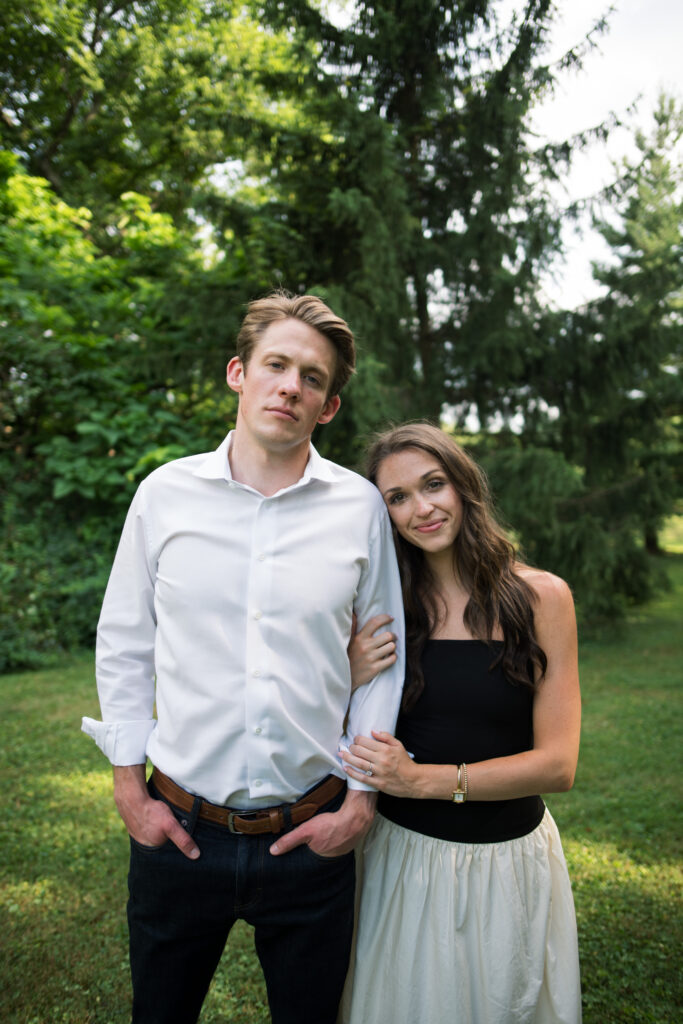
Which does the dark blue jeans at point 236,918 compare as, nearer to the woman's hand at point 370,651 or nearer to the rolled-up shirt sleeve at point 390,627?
the rolled-up shirt sleeve at point 390,627

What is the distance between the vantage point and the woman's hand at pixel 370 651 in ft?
5.94

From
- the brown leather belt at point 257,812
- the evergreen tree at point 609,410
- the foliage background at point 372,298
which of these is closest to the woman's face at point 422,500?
the brown leather belt at point 257,812

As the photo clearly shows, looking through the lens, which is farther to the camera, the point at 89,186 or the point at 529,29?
the point at 89,186

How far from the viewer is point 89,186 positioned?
1278 centimetres

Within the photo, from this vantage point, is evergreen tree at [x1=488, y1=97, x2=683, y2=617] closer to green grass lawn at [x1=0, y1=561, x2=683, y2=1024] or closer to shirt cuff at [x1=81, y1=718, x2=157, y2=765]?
green grass lawn at [x1=0, y1=561, x2=683, y2=1024]

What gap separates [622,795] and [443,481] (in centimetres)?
344

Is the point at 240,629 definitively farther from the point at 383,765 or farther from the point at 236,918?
the point at 236,918

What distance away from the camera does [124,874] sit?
11.4ft

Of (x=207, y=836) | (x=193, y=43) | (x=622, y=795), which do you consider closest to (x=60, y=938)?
(x=207, y=836)

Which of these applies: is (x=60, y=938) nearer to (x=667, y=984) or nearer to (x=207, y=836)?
(x=207, y=836)

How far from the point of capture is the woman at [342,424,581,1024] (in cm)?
177

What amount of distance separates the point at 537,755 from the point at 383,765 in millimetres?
412

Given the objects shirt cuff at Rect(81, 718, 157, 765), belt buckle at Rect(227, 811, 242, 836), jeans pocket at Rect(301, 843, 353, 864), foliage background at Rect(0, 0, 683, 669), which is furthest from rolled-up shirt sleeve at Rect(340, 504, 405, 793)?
foliage background at Rect(0, 0, 683, 669)

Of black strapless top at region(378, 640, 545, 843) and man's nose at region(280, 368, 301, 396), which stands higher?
man's nose at region(280, 368, 301, 396)
